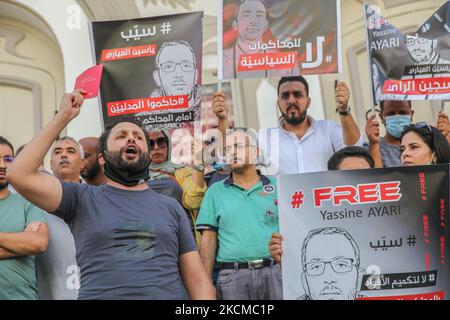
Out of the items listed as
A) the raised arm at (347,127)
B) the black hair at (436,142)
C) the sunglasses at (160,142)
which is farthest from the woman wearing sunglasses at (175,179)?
the black hair at (436,142)

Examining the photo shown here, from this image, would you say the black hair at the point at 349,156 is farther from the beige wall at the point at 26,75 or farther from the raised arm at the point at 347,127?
the beige wall at the point at 26,75

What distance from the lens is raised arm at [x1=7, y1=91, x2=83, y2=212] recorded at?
3.77 metres

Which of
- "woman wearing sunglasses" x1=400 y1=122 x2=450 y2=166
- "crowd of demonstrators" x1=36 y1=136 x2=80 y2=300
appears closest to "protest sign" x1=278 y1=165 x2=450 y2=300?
"woman wearing sunglasses" x1=400 y1=122 x2=450 y2=166

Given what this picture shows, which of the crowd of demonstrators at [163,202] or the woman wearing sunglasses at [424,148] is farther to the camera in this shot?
the woman wearing sunglasses at [424,148]

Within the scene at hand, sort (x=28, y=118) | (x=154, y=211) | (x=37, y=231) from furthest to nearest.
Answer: (x=28, y=118)
(x=37, y=231)
(x=154, y=211)

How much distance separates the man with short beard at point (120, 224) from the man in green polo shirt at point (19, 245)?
1.03 metres

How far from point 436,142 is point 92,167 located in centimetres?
237

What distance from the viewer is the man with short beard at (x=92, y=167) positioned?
584 centimetres

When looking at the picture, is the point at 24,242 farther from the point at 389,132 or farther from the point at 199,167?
the point at 389,132

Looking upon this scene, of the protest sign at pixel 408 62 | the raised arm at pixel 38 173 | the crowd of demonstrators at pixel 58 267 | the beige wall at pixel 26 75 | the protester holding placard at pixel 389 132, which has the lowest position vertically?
the crowd of demonstrators at pixel 58 267

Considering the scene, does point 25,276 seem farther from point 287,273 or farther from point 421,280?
point 421,280

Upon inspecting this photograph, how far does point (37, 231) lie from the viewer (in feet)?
16.5
